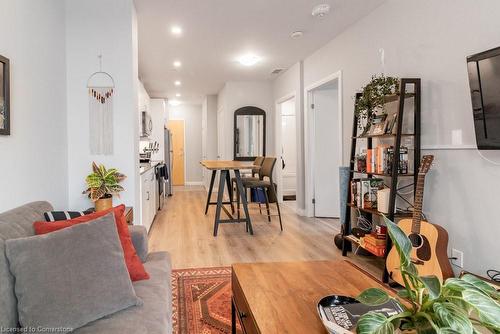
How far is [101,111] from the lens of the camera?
120 inches

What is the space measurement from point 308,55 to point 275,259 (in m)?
3.27

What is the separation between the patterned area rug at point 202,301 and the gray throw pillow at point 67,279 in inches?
32.3

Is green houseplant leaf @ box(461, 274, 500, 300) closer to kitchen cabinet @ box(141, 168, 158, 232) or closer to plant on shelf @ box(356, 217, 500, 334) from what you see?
plant on shelf @ box(356, 217, 500, 334)

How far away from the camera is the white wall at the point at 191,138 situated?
10.8 meters

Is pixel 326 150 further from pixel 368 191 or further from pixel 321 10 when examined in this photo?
pixel 321 10

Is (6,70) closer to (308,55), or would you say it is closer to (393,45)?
(393,45)

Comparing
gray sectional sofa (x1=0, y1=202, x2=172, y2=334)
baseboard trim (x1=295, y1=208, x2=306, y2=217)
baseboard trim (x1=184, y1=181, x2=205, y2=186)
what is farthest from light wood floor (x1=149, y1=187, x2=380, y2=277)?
baseboard trim (x1=184, y1=181, x2=205, y2=186)

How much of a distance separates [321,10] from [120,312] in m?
3.28

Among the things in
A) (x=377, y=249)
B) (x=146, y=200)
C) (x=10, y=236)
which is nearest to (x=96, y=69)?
(x=146, y=200)

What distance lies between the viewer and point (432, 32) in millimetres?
2758

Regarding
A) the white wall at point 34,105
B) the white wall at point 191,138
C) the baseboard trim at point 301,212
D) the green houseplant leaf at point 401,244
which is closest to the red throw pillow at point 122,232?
the white wall at point 34,105

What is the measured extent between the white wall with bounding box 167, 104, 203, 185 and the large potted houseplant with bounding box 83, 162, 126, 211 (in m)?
7.86

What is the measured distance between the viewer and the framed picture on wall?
73.2 inches

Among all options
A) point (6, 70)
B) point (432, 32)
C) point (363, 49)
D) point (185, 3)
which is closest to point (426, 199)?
point (432, 32)
